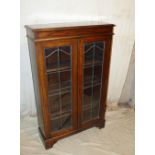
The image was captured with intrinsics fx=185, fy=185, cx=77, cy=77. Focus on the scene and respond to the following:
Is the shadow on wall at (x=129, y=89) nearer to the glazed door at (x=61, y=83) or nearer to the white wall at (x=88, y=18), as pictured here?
the white wall at (x=88, y=18)

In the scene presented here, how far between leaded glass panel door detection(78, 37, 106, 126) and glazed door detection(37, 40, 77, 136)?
0.08 metres

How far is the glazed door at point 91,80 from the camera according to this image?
1.74 meters

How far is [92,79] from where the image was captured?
192 cm

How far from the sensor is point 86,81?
1890mm

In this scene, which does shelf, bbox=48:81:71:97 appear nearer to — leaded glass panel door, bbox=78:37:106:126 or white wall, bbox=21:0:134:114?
leaded glass panel door, bbox=78:37:106:126

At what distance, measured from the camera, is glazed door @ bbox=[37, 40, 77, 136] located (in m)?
1.59

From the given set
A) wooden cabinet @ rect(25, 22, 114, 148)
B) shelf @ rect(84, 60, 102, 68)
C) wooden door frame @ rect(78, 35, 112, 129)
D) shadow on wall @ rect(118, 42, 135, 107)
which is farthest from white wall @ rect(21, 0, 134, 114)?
shelf @ rect(84, 60, 102, 68)

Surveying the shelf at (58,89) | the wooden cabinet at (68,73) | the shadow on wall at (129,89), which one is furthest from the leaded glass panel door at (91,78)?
the shadow on wall at (129,89)

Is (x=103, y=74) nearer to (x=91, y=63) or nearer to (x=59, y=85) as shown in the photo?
(x=91, y=63)

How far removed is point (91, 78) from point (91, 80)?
23 millimetres

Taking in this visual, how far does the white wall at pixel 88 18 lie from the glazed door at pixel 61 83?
0.46 meters

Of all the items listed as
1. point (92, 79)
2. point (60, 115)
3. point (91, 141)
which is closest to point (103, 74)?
point (92, 79)
